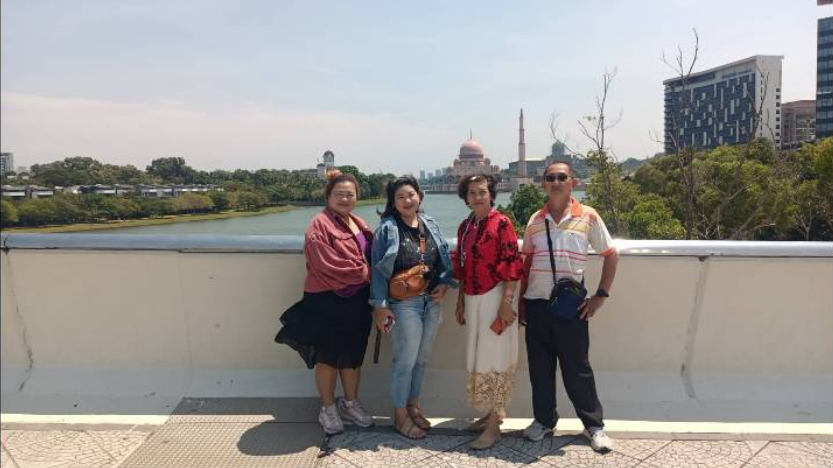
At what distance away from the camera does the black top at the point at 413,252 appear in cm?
302

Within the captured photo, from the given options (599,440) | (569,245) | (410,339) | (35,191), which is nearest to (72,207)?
(35,191)

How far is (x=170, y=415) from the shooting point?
3312mm

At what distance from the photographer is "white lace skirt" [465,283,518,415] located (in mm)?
3014

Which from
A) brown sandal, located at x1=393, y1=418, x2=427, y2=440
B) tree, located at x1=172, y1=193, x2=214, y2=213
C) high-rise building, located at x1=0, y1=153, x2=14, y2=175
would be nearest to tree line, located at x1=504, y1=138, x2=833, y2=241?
brown sandal, located at x1=393, y1=418, x2=427, y2=440

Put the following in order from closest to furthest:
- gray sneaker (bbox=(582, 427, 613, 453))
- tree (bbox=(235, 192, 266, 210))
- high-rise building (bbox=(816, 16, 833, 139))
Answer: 1. gray sneaker (bbox=(582, 427, 613, 453))
2. tree (bbox=(235, 192, 266, 210))
3. high-rise building (bbox=(816, 16, 833, 139))

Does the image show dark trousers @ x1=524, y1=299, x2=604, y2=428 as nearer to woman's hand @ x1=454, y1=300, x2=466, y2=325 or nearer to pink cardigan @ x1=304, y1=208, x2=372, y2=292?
woman's hand @ x1=454, y1=300, x2=466, y2=325

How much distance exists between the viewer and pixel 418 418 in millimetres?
3195

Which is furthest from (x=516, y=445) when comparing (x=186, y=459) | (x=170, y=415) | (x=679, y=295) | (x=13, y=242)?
(x=13, y=242)

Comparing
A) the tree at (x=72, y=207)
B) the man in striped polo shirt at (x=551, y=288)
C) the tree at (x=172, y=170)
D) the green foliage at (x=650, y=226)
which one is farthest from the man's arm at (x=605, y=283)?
the tree at (x=172, y=170)

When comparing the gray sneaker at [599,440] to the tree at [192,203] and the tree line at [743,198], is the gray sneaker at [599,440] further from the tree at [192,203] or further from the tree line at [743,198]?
the tree at [192,203]

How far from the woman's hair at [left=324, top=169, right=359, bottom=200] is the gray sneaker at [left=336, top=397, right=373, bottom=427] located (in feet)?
3.66

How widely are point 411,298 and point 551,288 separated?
69cm

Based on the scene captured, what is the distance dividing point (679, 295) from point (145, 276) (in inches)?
124

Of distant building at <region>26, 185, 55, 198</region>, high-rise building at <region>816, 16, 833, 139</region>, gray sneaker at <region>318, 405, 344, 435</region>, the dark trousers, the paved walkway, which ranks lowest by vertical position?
the paved walkway
